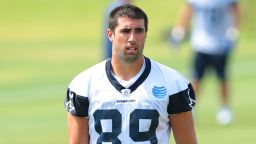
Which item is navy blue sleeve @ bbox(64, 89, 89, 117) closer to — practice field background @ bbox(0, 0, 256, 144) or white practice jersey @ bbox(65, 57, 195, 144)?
white practice jersey @ bbox(65, 57, 195, 144)

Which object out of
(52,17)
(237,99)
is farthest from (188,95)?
(52,17)

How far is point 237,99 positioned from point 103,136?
10961 millimetres

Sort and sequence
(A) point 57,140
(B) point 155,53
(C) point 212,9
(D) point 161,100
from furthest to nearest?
(B) point 155,53, (C) point 212,9, (A) point 57,140, (D) point 161,100

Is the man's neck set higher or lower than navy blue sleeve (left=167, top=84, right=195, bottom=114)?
higher

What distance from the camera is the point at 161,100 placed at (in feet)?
26.6

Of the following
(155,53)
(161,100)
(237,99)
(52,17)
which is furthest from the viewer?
(52,17)

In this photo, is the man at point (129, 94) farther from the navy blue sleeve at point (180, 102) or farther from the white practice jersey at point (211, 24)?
the white practice jersey at point (211, 24)

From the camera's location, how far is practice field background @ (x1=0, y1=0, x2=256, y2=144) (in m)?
16.1

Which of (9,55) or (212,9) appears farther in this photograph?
(9,55)

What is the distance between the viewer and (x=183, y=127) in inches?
328

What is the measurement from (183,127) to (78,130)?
778 millimetres

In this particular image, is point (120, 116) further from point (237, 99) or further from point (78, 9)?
point (78, 9)

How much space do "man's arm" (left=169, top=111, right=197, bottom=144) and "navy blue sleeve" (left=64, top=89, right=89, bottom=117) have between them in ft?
2.07

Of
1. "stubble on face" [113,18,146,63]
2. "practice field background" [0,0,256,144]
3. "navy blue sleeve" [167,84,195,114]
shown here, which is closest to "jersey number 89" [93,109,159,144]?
"navy blue sleeve" [167,84,195,114]
